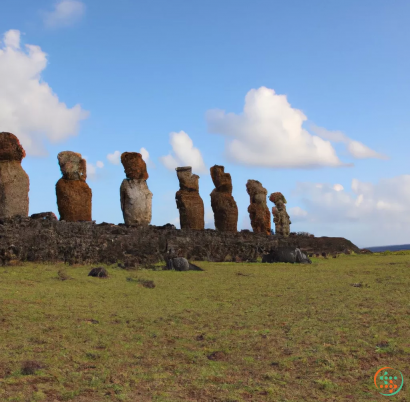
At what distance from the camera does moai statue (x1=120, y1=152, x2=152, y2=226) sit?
18.6 meters

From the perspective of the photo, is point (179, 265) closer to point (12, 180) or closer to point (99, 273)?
point (99, 273)

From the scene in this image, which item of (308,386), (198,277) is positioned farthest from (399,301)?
(198,277)

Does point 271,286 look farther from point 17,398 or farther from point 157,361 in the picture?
point 17,398

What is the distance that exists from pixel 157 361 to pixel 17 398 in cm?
130

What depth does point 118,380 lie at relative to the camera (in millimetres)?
3902

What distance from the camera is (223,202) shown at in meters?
23.5

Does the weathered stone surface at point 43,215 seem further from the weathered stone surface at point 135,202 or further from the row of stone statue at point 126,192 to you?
the weathered stone surface at point 135,202

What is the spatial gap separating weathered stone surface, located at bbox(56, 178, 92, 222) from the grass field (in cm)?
894

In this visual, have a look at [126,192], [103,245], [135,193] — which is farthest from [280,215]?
[103,245]

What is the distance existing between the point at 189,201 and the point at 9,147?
7.89 meters

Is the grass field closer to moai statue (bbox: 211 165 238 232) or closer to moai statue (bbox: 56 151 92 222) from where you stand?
moai statue (bbox: 56 151 92 222)

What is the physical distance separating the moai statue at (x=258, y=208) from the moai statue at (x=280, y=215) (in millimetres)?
2085

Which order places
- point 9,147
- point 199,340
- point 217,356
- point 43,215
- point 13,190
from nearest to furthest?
point 217,356, point 199,340, point 13,190, point 9,147, point 43,215

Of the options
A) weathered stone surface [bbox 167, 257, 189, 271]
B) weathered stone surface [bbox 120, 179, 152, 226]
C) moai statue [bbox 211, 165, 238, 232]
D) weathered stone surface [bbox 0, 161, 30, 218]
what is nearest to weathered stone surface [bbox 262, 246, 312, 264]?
weathered stone surface [bbox 167, 257, 189, 271]
